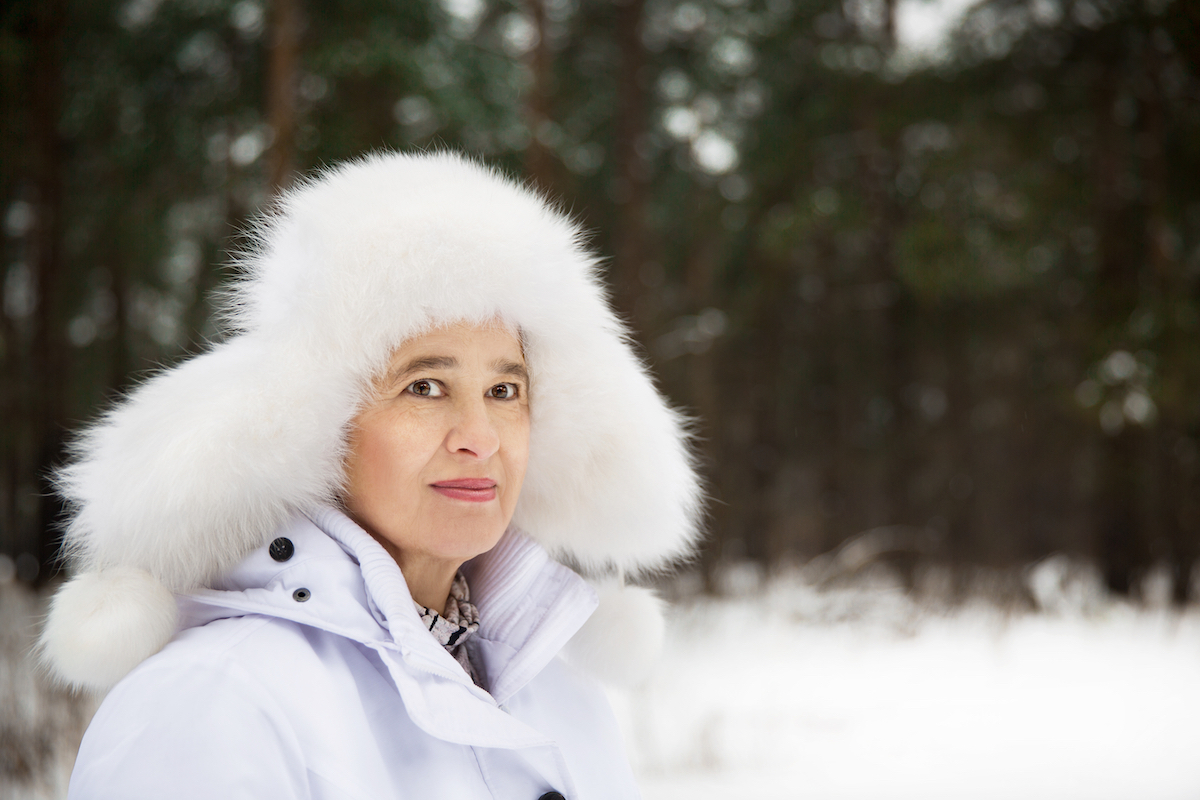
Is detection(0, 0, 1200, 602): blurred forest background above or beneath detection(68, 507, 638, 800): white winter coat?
above

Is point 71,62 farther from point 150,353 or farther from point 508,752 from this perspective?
point 508,752

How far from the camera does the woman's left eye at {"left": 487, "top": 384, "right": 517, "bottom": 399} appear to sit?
168cm

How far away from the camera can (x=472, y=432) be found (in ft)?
5.15

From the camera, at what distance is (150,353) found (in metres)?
14.5

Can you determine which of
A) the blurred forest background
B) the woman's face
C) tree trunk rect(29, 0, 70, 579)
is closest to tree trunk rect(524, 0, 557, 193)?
the blurred forest background

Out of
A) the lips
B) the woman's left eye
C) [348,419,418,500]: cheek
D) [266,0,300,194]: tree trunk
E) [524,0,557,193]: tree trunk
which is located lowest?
the lips

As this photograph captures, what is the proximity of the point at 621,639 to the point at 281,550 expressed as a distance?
82 centimetres

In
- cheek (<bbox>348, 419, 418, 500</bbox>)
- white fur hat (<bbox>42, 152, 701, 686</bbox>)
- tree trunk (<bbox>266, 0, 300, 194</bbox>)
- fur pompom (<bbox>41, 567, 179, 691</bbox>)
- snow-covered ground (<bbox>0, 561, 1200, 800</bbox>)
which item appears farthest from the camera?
tree trunk (<bbox>266, 0, 300, 194</bbox>)

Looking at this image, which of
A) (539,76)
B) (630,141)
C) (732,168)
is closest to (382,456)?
(539,76)

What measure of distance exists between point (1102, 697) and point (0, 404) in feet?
49.8

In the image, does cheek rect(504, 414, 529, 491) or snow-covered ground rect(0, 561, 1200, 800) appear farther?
snow-covered ground rect(0, 561, 1200, 800)

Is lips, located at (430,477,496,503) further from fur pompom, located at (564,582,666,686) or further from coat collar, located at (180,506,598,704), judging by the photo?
fur pompom, located at (564,582,666,686)

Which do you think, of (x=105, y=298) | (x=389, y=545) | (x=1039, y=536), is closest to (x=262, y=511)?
(x=389, y=545)

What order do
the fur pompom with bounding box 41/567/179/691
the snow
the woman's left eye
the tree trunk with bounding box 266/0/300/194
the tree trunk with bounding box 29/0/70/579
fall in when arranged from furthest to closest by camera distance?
the tree trunk with bounding box 29/0/70/579, the tree trunk with bounding box 266/0/300/194, the snow, the woman's left eye, the fur pompom with bounding box 41/567/179/691
